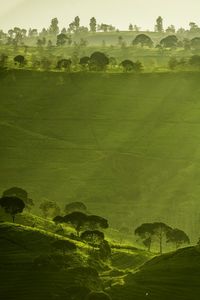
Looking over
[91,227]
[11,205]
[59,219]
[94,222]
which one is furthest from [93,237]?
[11,205]

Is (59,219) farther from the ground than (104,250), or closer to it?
farther from the ground

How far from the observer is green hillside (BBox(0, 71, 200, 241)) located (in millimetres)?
149500

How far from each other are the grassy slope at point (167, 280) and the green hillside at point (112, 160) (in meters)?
51.7

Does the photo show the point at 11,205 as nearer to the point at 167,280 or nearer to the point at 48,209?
the point at 48,209

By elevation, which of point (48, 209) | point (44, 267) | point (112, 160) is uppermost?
point (112, 160)

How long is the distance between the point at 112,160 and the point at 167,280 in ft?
286

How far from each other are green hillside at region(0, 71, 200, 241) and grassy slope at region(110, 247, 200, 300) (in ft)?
170

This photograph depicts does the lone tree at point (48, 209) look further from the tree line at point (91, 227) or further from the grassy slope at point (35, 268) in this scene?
the grassy slope at point (35, 268)

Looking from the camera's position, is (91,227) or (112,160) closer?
(91,227)

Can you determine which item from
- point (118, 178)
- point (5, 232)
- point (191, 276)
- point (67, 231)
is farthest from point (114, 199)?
point (191, 276)

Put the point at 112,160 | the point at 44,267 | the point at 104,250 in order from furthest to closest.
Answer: the point at 112,160 < the point at 104,250 < the point at 44,267

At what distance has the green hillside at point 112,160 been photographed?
150 m

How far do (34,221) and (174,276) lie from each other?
40.7 meters

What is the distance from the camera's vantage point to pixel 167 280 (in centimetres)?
8400
